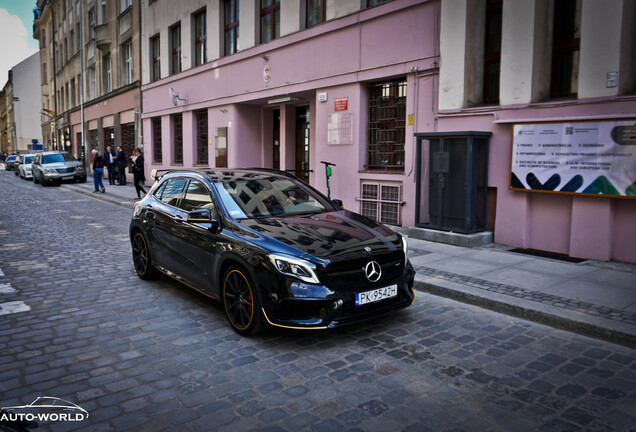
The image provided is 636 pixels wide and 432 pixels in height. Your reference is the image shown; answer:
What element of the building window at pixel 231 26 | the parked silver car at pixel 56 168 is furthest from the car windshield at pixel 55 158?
the building window at pixel 231 26

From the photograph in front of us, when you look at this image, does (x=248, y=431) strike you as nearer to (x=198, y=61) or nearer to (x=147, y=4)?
(x=198, y=61)

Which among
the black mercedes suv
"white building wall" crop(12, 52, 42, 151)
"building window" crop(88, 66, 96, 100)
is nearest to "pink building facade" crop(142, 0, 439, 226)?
the black mercedes suv

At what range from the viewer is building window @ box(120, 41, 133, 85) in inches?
1085

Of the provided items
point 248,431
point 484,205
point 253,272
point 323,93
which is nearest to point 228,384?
point 248,431

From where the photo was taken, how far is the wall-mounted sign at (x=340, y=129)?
12.1 meters

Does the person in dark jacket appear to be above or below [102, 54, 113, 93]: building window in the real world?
below

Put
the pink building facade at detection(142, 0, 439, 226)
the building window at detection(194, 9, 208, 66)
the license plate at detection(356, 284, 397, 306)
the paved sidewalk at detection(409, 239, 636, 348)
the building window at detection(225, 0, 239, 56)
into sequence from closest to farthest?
the license plate at detection(356, 284, 397, 306), the paved sidewalk at detection(409, 239, 636, 348), the pink building facade at detection(142, 0, 439, 226), the building window at detection(225, 0, 239, 56), the building window at detection(194, 9, 208, 66)

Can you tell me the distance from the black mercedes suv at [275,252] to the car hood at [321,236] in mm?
10

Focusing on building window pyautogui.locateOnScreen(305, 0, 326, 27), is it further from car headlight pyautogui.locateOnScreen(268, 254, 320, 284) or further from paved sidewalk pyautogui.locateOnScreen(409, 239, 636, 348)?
car headlight pyautogui.locateOnScreen(268, 254, 320, 284)

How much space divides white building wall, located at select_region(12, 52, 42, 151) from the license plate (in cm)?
8397

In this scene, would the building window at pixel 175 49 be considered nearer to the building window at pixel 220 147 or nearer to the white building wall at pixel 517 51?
the building window at pixel 220 147

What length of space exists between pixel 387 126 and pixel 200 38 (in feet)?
36.5

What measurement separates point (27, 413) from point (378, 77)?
9595mm

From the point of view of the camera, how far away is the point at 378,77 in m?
11.2
